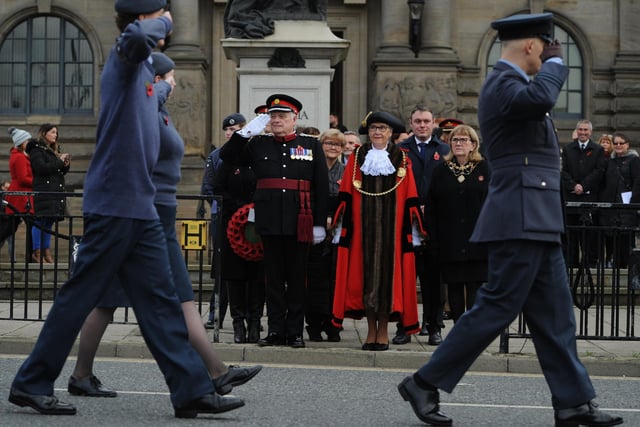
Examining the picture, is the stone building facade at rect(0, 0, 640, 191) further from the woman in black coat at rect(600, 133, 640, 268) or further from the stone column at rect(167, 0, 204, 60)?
the woman in black coat at rect(600, 133, 640, 268)

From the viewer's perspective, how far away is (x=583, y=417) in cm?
661

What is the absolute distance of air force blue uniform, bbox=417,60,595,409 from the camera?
6.64 m

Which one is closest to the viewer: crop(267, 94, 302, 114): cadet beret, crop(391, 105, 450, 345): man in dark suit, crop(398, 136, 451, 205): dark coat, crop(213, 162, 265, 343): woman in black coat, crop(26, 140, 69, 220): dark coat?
crop(267, 94, 302, 114): cadet beret

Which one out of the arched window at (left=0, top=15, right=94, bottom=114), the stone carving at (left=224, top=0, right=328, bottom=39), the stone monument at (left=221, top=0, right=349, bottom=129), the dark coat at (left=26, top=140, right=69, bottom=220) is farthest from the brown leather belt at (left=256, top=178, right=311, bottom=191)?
the arched window at (left=0, top=15, right=94, bottom=114)

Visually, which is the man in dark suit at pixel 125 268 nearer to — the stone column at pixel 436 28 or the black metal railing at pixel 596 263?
the black metal railing at pixel 596 263

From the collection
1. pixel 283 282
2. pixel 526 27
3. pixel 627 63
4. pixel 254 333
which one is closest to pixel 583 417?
pixel 526 27

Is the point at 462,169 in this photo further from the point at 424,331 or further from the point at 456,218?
the point at 424,331

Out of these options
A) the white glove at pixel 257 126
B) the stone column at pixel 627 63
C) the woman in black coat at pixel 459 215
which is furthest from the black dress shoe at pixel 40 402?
the stone column at pixel 627 63

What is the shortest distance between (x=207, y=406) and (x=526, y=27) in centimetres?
254

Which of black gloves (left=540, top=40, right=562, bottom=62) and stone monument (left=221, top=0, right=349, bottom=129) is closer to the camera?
black gloves (left=540, top=40, right=562, bottom=62)

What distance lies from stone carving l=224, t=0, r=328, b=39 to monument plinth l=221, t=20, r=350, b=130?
5.3 inches

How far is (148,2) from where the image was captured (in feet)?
22.2

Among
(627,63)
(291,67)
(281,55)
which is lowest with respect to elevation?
(291,67)

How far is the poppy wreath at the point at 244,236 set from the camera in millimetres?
10969
